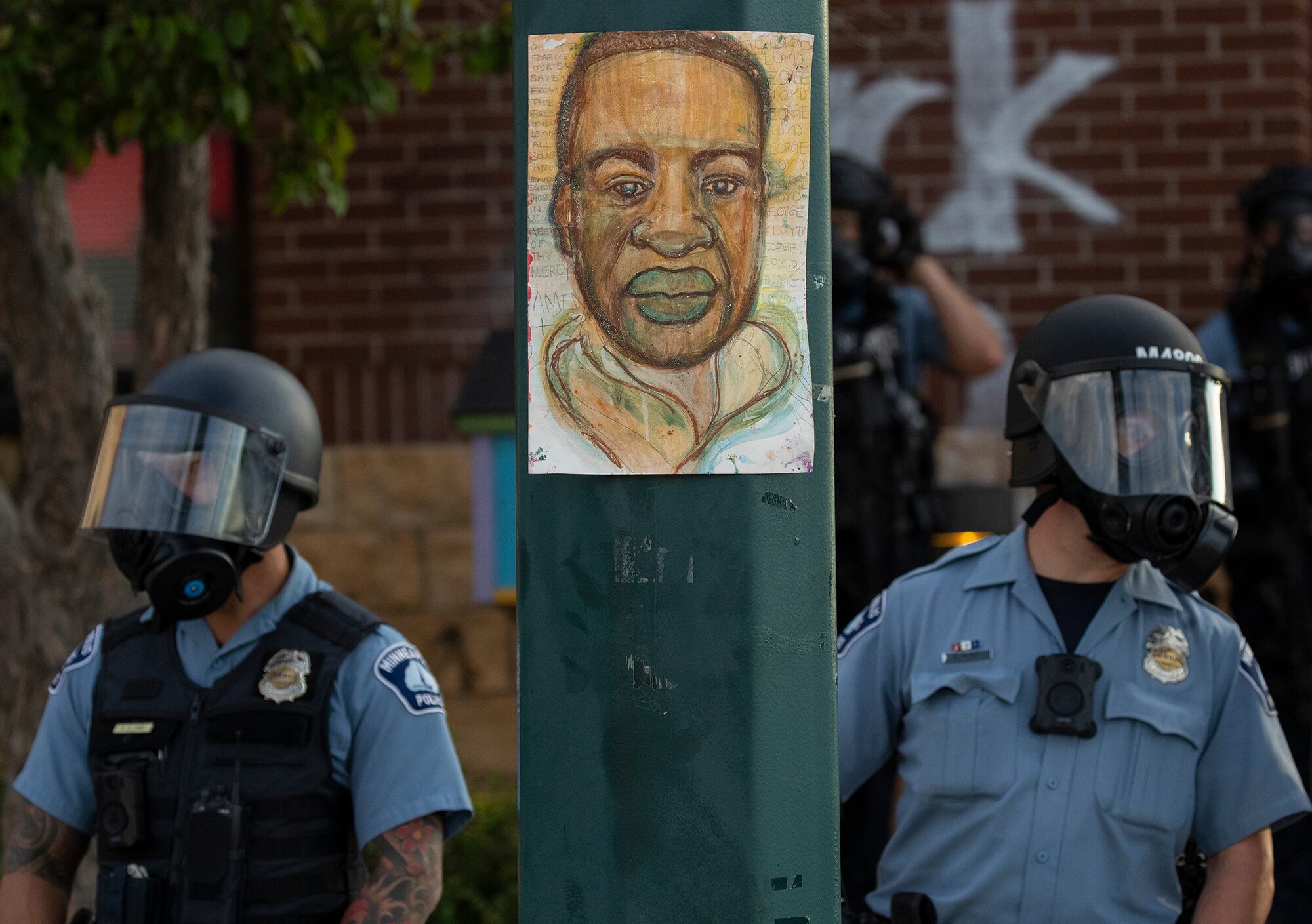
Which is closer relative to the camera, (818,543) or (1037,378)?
(818,543)

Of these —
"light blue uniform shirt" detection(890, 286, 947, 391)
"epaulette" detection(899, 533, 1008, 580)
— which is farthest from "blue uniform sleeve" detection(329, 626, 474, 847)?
"light blue uniform shirt" detection(890, 286, 947, 391)

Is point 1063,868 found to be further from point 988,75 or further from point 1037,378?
point 988,75

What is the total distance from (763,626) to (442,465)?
16.4 feet

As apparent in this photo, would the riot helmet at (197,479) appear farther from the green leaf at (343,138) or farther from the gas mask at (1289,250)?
the gas mask at (1289,250)

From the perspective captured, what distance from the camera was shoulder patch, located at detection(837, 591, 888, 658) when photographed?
2.96 metres

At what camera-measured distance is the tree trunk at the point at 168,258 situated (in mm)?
4582

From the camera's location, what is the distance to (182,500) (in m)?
3.03

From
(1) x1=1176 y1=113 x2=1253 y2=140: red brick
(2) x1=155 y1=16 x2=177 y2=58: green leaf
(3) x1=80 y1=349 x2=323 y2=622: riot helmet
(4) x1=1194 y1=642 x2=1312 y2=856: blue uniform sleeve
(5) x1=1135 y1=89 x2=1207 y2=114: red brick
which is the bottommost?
(4) x1=1194 y1=642 x2=1312 y2=856: blue uniform sleeve

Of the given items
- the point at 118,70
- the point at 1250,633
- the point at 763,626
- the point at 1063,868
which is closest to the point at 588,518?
the point at 763,626

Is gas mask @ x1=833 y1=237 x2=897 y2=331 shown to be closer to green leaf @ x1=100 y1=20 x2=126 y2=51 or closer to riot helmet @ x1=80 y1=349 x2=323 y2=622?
green leaf @ x1=100 y1=20 x2=126 y2=51

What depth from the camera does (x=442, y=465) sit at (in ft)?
22.0

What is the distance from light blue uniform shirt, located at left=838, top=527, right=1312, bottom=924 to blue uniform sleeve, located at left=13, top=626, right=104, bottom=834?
1.36 meters

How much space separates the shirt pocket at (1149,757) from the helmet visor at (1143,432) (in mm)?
358

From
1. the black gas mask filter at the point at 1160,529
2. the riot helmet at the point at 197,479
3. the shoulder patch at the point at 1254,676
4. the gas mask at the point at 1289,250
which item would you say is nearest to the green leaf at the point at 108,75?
the riot helmet at the point at 197,479
